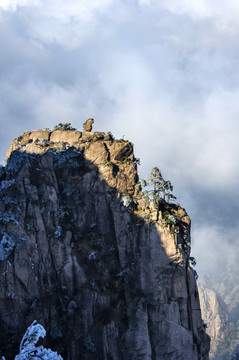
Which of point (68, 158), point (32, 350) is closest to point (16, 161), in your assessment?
point (68, 158)

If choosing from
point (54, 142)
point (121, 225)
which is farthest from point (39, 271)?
point (54, 142)

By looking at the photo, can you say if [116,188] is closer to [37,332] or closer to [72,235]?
[72,235]

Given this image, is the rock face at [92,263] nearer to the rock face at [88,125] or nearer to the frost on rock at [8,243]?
the frost on rock at [8,243]

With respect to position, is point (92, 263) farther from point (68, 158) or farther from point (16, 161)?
point (16, 161)

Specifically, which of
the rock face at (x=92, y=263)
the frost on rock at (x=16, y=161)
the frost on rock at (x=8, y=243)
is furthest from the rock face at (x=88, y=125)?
the frost on rock at (x=8, y=243)

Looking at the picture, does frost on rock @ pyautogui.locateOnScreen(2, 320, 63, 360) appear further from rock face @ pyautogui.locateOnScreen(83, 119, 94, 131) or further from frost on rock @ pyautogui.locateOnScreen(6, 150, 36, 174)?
rock face @ pyautogui.locateOnScreen(83, 119, 94, 131)

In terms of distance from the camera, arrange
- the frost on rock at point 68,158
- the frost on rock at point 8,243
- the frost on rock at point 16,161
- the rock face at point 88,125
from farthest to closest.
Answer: the rock face at point 88,125 → the frost on rock at point 68,158 → the frost on rock at point 16,161 → the frost on rock at point 8,243

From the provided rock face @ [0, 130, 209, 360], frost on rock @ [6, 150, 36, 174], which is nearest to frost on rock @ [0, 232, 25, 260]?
rock face @ [0, 130, 209, 360]

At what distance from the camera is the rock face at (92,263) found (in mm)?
64375

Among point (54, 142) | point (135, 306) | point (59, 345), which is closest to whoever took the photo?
point (59, 345)

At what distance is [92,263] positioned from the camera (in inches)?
2810

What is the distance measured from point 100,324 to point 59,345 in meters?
8.13

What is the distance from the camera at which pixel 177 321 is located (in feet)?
224

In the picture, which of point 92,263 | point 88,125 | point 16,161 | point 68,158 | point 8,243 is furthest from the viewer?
point 88,125
